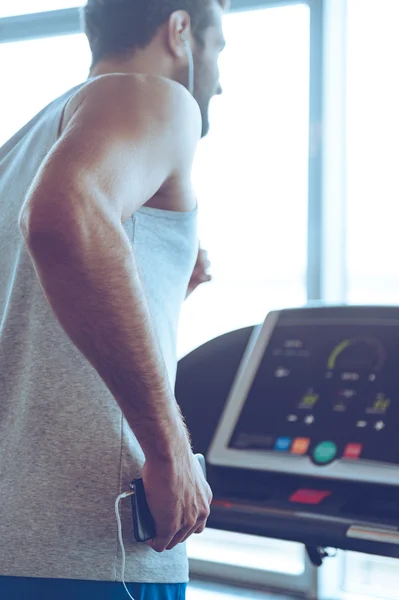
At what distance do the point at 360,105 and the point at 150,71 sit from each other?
1703 mm

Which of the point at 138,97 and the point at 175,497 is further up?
the point at 138,97

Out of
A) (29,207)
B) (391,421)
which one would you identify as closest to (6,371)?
(29,207)

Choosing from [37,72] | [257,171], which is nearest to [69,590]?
[257,171]

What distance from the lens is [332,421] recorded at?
109cm

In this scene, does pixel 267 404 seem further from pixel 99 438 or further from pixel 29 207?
pixel 29 207

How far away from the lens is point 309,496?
3.35 feet

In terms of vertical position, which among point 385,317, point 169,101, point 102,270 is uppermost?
point 169,101

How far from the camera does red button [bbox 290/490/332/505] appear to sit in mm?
1012

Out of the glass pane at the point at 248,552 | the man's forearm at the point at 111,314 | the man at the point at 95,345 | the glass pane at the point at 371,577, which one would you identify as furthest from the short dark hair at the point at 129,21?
the glass pane at the point at 371,577

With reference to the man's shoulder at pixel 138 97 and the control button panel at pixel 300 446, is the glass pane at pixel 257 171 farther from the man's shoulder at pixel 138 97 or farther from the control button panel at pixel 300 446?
the man's shoulder at pixel 138 97

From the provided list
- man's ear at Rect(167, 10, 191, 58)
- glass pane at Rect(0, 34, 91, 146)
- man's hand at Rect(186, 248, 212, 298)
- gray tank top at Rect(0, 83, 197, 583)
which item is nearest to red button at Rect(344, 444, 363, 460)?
gray tank top at Rect(0, 83, 197, 583)

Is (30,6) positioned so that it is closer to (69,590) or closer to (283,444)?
(283,444)

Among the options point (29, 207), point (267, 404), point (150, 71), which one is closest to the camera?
point (29, 207)

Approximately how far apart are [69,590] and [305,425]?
0.43 metres
